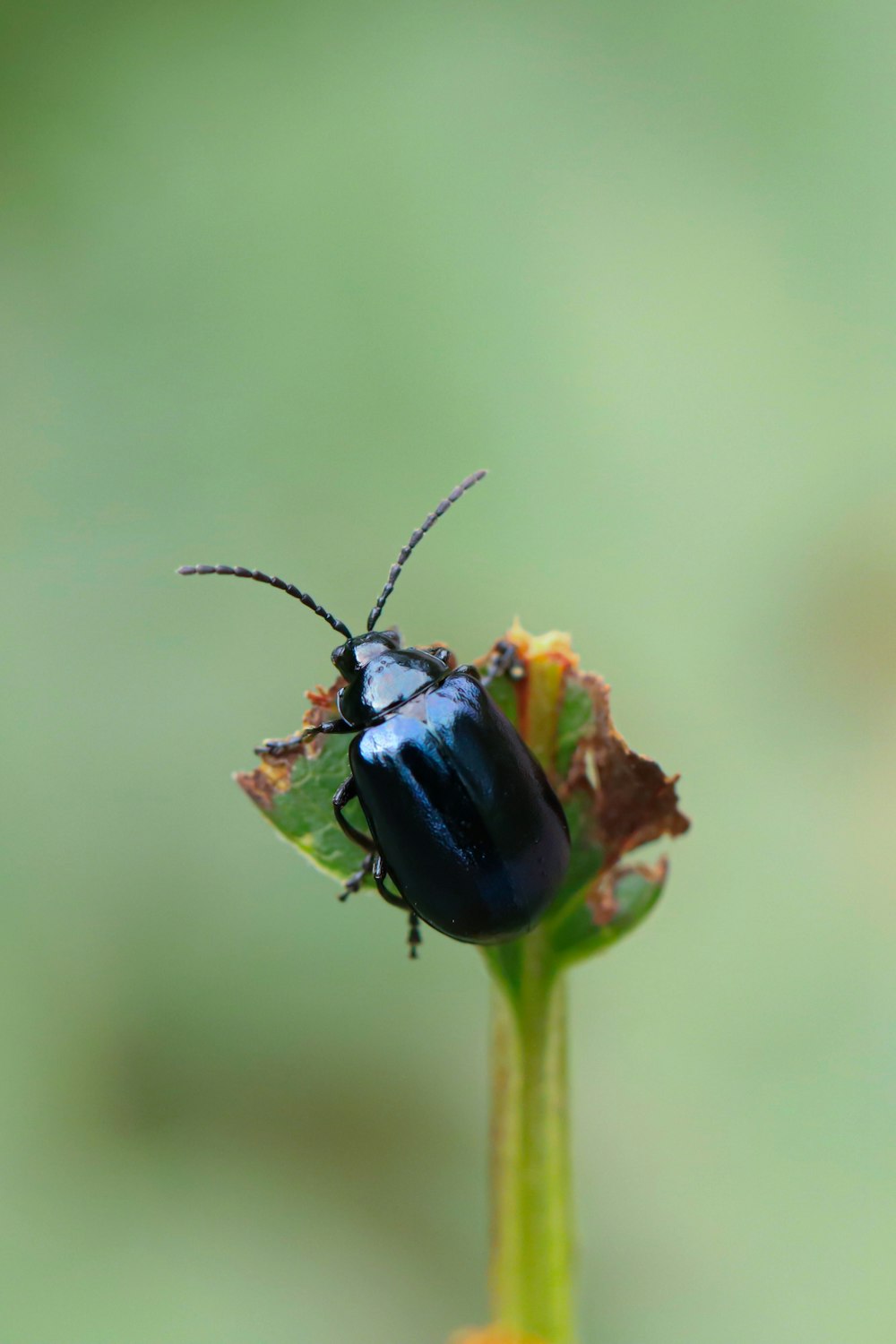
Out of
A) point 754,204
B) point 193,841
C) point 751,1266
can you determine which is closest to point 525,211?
point 754,204

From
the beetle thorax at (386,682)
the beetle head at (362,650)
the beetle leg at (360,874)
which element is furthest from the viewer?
the beetle head at (362,650)

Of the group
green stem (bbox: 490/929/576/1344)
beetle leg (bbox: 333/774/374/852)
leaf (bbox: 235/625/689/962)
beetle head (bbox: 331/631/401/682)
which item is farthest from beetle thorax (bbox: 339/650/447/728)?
green stem (bbox: 490/929/576/1344)

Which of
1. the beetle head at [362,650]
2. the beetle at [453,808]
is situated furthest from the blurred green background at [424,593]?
the beetle at [453,808]

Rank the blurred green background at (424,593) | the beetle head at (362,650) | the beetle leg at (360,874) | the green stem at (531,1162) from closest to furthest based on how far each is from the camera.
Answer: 1. the green stem at (531,1162)
2. the beetle leg at (360,874)
3. the beetle head at (362,650)
4. the blurred green background at (424,593)

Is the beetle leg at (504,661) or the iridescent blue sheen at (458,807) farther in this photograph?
the iridescent blue sheen at (458,807)

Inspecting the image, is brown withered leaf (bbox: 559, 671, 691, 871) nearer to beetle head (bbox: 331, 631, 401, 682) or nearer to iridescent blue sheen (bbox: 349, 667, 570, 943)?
iridescent blue sheen (bbox: 349, 667, 570, 943)

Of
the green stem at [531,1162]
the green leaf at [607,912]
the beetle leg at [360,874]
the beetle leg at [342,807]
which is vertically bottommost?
the green stem at [531,1162]

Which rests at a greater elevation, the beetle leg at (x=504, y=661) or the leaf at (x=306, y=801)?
the beetle leg at (x=504, y=661)

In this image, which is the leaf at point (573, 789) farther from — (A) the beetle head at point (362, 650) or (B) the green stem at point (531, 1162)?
(A) the beetle head at point (362, 650)

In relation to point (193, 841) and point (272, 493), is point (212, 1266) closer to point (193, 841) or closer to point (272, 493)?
point (193, 841)
